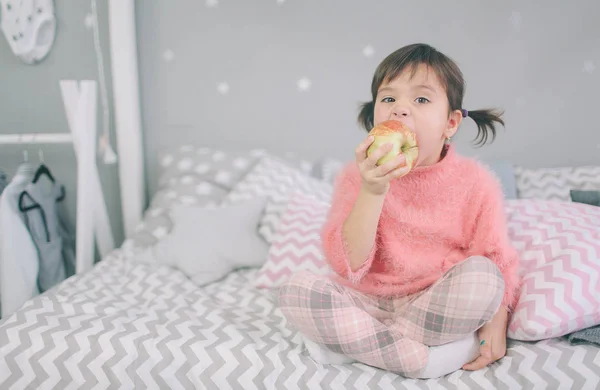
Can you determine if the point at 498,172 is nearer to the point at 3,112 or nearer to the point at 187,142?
the point at 187,142

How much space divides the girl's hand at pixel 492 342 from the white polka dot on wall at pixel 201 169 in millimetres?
1083

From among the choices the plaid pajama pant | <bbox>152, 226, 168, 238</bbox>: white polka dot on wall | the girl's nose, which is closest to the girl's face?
the girl's nose

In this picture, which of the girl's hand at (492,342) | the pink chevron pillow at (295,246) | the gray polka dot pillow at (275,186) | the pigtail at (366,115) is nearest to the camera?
the girl's hand at (492,342)

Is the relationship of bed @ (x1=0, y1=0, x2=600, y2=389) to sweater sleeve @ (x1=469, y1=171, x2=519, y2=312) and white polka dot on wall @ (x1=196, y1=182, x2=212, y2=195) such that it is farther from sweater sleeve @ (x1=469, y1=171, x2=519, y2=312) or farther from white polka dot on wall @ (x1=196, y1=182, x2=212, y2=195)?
white polka dot on wall @ (x1=196, y1=182, x2=212, y2=195)

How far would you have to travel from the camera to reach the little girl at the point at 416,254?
32.6 inches

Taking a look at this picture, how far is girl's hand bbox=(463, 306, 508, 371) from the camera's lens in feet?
2.87

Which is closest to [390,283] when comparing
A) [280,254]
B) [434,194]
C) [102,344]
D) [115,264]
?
Answer: [434,194]

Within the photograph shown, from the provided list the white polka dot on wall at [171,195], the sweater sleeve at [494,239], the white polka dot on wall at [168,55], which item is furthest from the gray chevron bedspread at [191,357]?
the white polka dot on wall at [168,55]

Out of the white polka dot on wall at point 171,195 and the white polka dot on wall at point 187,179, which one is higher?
the white polka dot on wall at point 187,179

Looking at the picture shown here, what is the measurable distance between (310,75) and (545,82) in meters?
Answer: 0.81

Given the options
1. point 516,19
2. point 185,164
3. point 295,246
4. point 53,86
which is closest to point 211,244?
point 295,246

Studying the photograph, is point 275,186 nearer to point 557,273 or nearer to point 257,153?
point 257,153

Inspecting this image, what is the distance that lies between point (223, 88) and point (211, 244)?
0.71 metres

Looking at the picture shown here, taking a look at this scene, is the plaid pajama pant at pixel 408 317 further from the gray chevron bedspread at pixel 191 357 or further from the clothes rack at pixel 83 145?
the clothes rack at pixel 83 145
